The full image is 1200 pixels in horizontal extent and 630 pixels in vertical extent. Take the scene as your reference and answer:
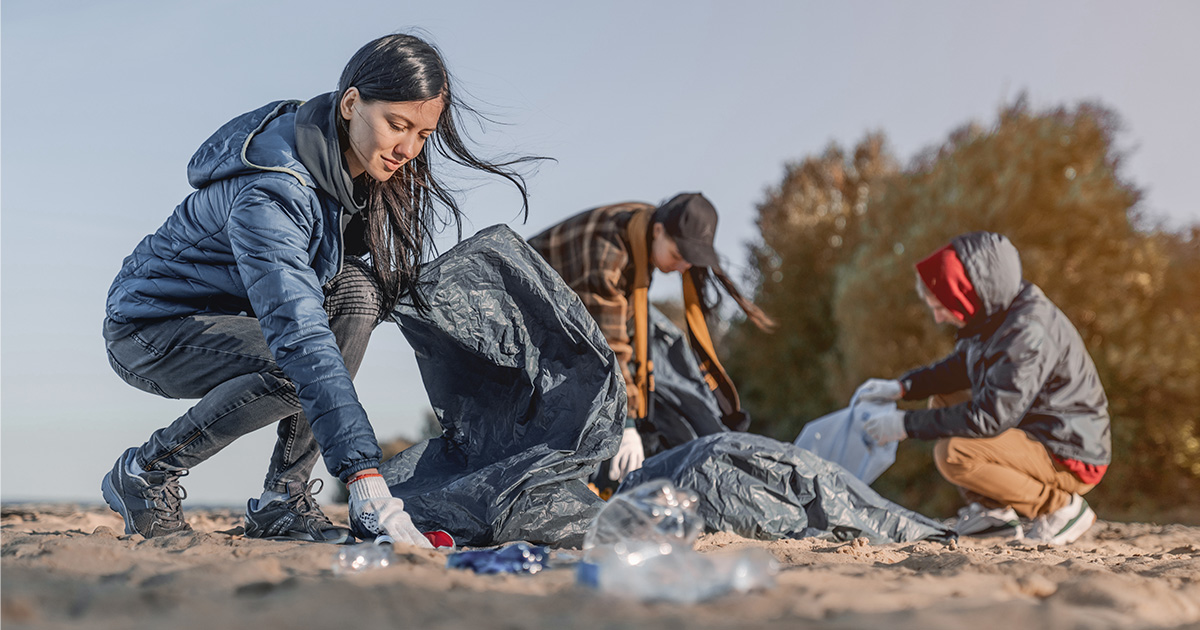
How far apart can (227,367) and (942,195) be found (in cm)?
754

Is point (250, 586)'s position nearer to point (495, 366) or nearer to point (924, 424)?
point (495, 366)

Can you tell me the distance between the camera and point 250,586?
1.33 m

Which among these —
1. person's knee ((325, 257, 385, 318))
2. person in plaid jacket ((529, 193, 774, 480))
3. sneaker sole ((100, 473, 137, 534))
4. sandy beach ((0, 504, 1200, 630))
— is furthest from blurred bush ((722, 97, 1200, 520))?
sneaker sole ((100, 473, 137, 534))

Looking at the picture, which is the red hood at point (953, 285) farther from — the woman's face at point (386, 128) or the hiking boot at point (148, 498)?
the hiking boot at point (148, 498)

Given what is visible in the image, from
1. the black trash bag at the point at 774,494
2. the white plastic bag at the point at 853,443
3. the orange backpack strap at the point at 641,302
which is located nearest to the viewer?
the black trash bag at the point at 774,494

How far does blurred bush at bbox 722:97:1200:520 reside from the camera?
23.6ft

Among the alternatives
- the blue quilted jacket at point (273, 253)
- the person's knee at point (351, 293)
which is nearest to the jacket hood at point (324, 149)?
the blue quilted jacket at point (273, 253)

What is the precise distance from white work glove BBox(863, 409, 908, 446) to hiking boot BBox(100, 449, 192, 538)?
291 centimetres

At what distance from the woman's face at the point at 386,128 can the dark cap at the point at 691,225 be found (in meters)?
1.72

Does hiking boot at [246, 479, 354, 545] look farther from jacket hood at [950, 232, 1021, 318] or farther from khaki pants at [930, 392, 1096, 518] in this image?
jacket hood at [950, 232, 1021, 318]

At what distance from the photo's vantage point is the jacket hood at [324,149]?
2219mm

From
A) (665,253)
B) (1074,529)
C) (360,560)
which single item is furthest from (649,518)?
(1074,529)

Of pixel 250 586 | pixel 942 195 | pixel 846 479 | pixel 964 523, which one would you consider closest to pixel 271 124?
pixel 250 586

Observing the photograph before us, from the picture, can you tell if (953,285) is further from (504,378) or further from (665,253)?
(504,378)
